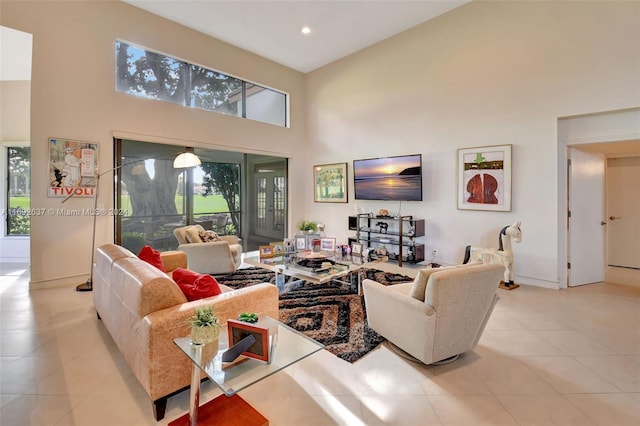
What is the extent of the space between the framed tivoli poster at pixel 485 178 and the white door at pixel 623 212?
2441 mm

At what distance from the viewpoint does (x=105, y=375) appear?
6.97 ft

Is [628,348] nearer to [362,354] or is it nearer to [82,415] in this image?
[362,354]

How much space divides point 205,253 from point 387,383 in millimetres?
3281

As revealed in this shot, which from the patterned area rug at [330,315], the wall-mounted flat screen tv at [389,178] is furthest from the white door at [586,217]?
the patterned area rug at [330,315]

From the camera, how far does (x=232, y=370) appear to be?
Result: 4.77 feet

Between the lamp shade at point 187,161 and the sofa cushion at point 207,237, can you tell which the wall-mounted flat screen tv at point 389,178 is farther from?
the lamp shade at point 187,161

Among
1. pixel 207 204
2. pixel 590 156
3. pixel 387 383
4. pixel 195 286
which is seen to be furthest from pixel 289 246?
pixel 590 156

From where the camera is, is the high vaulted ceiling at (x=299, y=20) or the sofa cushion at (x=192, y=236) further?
the high vaulted ceiling at (x=299, y=20)

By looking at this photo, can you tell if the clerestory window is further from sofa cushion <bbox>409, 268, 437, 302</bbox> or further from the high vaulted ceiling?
sofa cushion <bbox>409, 268, 437, 302</bbox>

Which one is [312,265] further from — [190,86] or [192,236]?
[190,86]

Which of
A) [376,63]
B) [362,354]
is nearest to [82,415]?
[362,354]

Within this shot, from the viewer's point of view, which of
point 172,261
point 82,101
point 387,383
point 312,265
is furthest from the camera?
point 82,101

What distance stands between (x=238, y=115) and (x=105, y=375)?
5.20 metres

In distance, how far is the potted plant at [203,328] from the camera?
1.59 meters
